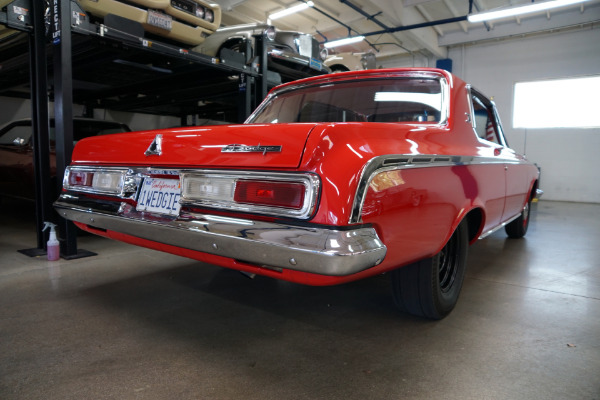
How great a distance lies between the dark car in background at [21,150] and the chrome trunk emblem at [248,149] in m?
3.53

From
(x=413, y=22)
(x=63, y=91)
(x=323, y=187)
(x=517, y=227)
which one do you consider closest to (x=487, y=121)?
(x=517, y=227)

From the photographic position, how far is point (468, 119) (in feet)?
7.39

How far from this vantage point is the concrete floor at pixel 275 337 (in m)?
1.49

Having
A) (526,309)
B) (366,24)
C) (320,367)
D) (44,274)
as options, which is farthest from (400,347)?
(366,24)

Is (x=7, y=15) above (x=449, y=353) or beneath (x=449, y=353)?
above

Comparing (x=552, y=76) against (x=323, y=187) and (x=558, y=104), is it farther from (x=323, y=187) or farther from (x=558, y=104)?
(x=323, y=187)

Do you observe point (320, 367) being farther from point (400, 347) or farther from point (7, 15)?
point (7, 15)

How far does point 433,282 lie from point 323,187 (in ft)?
3.17

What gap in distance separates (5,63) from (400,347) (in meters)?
5.69

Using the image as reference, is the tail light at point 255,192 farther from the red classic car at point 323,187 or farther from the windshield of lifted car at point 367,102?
the windshield of lifted car at point 367,102

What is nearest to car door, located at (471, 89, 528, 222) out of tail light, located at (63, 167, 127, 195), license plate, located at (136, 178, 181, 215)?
license plate, located at (136, 178, 181, 215)

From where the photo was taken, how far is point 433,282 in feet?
6.40

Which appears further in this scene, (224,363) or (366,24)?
(366,24)

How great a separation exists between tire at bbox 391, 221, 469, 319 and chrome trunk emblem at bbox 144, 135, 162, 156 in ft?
4.24
